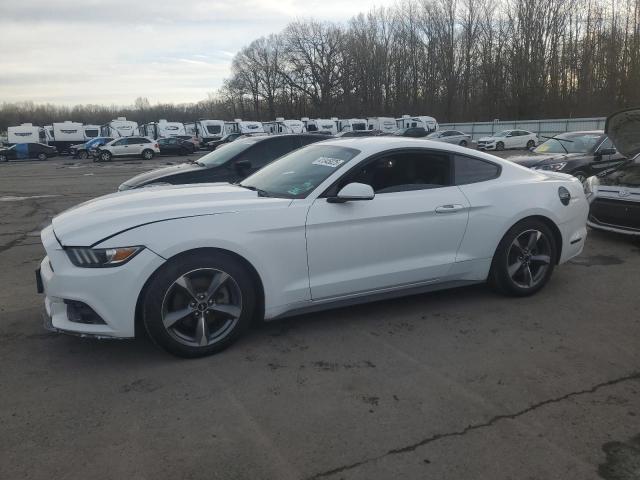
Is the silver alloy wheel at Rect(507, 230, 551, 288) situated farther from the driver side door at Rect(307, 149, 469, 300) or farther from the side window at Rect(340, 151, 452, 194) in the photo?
the side window at Rect(340, 151, 452, 194)

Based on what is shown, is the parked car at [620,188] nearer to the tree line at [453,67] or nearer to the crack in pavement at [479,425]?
the crack in pavement at [479,425]

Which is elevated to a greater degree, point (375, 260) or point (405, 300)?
point (375, 260)

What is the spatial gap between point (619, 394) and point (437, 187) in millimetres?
2064

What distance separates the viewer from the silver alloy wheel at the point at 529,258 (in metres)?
4.66

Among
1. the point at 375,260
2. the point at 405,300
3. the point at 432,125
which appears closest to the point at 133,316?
the point at 375,260

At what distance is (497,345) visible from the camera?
12.4ft

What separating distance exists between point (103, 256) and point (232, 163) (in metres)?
4.67

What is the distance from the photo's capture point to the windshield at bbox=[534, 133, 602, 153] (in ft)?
37.9

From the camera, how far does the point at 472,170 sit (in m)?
4.55

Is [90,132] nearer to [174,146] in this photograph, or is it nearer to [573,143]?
[174,146]

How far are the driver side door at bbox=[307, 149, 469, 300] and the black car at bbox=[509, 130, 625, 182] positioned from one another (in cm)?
755

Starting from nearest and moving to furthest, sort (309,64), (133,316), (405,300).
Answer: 1. (133,316)
2. (405,300)
3. (309,64)

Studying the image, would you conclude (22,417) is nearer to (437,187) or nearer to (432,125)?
(437,187)

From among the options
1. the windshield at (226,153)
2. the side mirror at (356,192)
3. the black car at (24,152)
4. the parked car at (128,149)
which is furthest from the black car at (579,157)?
the black car at (24,152)
